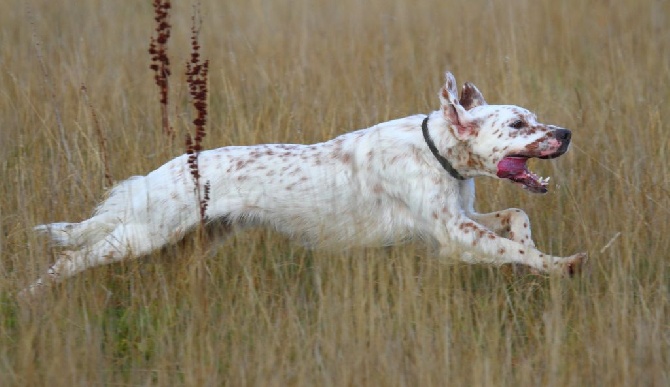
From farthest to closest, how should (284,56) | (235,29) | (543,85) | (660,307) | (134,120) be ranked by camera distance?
(235,29) → (284,56) → (543,85) → (134,120) → (660,307)

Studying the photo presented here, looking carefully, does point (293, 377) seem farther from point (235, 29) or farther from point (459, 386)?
point (235, 29)

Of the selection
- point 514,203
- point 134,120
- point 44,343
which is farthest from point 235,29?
point 44,343

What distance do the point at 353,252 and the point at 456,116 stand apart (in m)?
0.77

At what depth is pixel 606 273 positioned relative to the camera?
468 centimetres

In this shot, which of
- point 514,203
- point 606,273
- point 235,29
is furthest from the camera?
point 235,29

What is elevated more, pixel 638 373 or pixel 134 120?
pixel 134 120

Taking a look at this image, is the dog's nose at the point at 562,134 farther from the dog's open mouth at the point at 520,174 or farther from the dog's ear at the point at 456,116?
the dog's ear at the point at 456,116

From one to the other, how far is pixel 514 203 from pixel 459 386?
7.44 feet

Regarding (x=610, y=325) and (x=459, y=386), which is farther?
(x=610, y=325)

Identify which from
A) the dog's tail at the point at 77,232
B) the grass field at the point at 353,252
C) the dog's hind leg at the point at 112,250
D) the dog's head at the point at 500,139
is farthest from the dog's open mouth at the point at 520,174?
the dog's tail at the point at 77,232

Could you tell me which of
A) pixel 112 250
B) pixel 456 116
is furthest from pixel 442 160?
pixel 112 250

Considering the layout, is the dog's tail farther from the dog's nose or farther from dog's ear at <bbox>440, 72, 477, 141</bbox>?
the dog's nose

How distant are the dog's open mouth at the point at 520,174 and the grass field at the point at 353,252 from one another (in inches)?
15.8

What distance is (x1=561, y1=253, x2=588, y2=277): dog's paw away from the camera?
14.7ft
